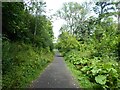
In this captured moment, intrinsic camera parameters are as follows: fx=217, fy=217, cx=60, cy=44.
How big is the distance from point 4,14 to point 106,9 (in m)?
30.4

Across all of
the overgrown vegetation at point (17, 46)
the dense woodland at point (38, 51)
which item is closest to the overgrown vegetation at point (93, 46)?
the dense woodland at point (38, 51)

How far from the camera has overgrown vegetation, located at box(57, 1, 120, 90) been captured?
11148mm

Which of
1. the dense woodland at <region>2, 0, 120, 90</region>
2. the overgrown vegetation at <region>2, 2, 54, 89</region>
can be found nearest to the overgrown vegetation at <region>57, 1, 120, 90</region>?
the dense woodland at <region>2, 0, 120, 90</region>

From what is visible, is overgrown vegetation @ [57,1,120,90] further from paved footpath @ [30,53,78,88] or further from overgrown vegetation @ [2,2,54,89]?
overgrown vegetation @ [2,2,54,89]

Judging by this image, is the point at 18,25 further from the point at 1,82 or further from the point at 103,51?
the point at 103,51

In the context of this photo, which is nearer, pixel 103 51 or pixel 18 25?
pixel 18 25

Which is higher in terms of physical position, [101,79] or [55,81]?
[101,79]

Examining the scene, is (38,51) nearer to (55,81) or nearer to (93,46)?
(93,46)

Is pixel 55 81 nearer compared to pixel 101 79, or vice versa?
pixel 101 79

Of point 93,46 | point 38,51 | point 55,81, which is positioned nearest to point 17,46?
point 55,81

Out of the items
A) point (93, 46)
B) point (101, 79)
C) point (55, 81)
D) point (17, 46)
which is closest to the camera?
point (101, 79)

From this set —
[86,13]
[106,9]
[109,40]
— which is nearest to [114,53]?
[109,40]

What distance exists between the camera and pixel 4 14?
1399cm

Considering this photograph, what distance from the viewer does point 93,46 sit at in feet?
79.8
